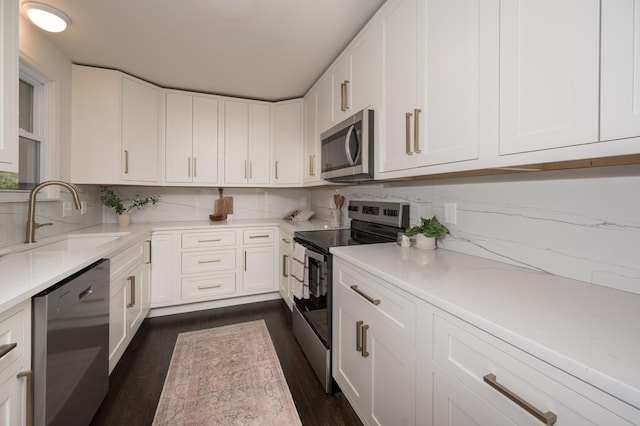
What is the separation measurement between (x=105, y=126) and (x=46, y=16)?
2.94 ft

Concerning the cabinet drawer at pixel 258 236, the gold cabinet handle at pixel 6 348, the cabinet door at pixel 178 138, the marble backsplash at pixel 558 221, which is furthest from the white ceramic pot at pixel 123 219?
the marble backsplash at pixel 558 221

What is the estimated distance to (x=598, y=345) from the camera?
56 cm

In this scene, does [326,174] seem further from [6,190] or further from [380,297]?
[6,190]

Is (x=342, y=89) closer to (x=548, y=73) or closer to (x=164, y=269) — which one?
(x=548, y=73)

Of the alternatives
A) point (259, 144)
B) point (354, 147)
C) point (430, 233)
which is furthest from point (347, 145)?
point (259, 144)

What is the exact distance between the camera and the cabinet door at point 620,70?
63 cm

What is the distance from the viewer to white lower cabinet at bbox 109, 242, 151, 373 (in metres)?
1.72

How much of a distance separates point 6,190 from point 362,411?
2.44 meters

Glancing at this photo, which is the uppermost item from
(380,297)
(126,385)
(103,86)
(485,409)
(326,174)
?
(103,86)

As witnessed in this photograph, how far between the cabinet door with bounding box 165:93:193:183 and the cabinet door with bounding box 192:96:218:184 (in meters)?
0.05

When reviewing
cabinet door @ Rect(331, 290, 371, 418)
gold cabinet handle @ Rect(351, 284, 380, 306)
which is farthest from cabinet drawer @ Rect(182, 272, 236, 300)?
gold cabinet handle @ Rect(351, 284, 380, 306)

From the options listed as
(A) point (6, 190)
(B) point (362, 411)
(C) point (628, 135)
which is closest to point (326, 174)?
(B) point (362, 411)

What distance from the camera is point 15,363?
0.88 metres

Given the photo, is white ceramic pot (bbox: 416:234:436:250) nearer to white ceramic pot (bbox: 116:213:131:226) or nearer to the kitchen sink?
the kitchen sink
